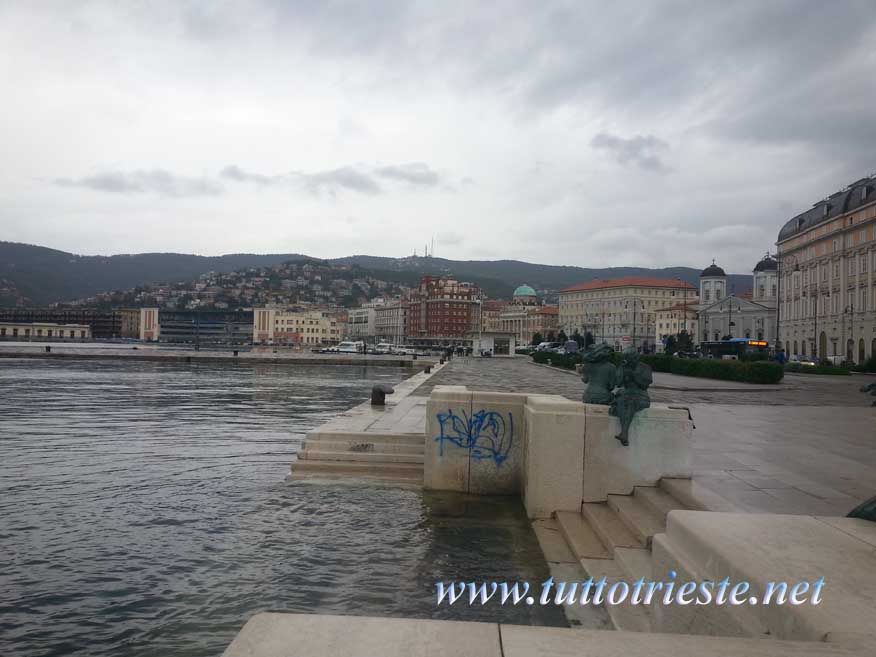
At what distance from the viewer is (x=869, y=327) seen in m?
59.2

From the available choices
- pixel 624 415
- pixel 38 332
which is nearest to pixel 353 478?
pixel 624 415

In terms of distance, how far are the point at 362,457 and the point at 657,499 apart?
5.20 meters

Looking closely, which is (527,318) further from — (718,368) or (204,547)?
(204,547)

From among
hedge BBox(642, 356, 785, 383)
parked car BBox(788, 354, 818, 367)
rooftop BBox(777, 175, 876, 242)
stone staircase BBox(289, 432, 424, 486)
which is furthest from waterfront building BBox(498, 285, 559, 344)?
stone staircase BBox(289, 432, 424, 486)

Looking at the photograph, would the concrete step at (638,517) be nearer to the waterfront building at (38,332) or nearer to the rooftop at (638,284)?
the rooftop at (638,284)

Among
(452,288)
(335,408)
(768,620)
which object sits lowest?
(335,408)

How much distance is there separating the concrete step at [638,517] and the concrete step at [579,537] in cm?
33

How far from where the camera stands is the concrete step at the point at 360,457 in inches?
402

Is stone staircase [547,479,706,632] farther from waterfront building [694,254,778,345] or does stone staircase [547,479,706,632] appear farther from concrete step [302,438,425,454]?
waterfront building [694,254,778,345]

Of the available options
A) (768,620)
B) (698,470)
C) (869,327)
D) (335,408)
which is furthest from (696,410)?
(869,327)

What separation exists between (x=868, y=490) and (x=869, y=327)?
208 feet

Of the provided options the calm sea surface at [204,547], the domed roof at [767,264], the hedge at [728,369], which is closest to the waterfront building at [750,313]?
the domed roof at [767,264]

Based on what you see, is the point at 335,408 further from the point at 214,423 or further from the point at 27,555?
the point at 27,555

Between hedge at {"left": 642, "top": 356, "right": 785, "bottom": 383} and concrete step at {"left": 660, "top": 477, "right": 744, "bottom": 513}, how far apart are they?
1956 centimetres
